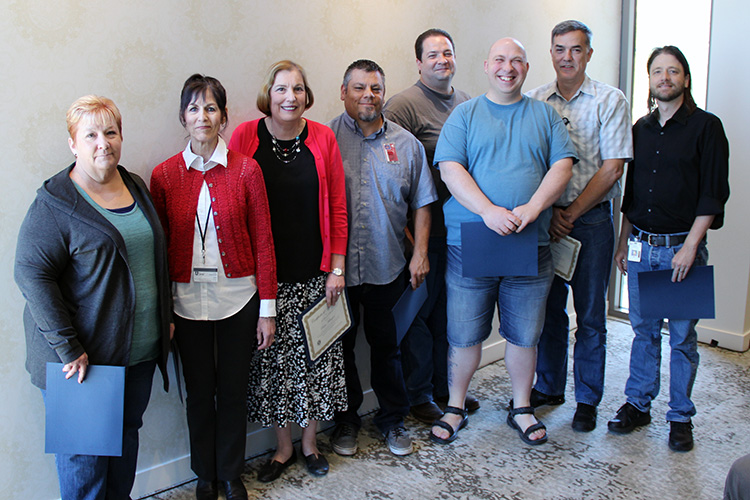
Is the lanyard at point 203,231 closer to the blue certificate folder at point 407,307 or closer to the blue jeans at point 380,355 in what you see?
the blue jeans at point 380,355

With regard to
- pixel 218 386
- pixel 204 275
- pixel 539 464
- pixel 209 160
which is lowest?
pixel 539 464

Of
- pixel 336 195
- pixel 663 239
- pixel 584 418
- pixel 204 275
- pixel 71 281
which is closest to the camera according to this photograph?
pixel 71 281

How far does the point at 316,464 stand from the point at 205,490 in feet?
1.43

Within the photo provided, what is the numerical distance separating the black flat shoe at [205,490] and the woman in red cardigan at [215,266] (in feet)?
0.22

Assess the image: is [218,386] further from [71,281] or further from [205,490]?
[71,281]

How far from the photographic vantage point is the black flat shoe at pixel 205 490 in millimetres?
2172

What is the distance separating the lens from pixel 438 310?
2.91 meters

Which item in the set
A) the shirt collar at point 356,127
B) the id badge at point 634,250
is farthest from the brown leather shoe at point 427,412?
the shirt collar at point 356,127

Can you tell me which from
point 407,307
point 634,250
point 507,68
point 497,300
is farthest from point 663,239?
point 407,307

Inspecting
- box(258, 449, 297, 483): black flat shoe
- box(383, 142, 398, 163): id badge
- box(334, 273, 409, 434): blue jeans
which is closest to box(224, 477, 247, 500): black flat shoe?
box(258, 449, 297, 483): black flat shoe

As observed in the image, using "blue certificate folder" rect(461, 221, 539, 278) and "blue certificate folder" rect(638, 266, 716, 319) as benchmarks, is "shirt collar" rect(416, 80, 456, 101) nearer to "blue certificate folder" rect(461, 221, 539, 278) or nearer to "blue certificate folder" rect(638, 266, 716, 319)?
"blue certificate folder" rect(461, 221, 539, 278)

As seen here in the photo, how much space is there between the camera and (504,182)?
231 centimetres

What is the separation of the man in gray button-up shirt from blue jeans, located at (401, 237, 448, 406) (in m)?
0.28

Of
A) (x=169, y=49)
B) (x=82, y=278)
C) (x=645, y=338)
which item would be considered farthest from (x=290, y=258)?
(x=645, y=338)
